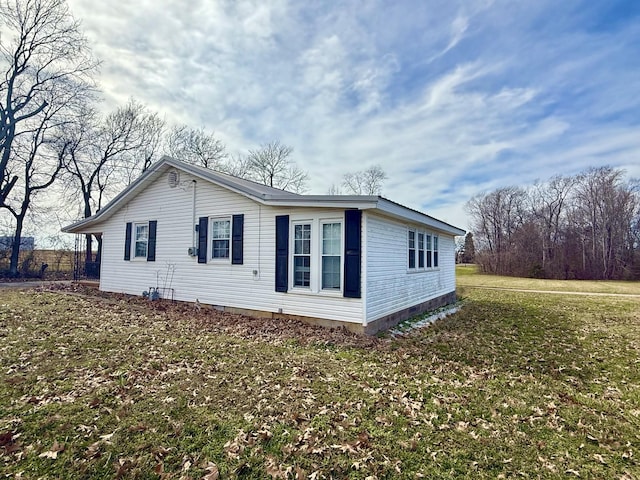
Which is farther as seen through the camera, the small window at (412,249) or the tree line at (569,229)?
the tree line at (569,229)

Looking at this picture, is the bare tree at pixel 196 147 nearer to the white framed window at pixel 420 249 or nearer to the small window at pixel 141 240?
the small window at pixel 141 240

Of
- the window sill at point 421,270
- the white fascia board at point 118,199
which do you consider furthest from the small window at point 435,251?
the white fascia board at point 118,199

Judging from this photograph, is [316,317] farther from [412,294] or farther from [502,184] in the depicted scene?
[502,184]

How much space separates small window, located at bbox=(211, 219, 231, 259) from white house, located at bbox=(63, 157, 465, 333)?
0.03m

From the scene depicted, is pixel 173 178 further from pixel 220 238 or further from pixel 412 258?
pixel 412 258

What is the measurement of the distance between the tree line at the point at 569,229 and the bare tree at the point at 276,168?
25.0 m

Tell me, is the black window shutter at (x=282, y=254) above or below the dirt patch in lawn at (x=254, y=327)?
above

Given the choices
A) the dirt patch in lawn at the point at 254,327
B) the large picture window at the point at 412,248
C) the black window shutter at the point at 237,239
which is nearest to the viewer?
the dirt patch in lawn at the point at 254,327

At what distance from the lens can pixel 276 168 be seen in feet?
103

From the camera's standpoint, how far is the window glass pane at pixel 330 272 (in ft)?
25.3

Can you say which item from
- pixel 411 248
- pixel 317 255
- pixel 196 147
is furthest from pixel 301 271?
pixel 196 147

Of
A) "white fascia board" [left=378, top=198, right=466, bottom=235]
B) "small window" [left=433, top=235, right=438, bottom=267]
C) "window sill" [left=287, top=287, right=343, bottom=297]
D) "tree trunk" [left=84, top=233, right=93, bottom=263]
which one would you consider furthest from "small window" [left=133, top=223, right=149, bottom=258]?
"tree trunk" [left=84, top=233, right=93, bottom=263]

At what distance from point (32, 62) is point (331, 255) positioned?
908 inches

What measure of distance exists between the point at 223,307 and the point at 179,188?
14.0 ft
